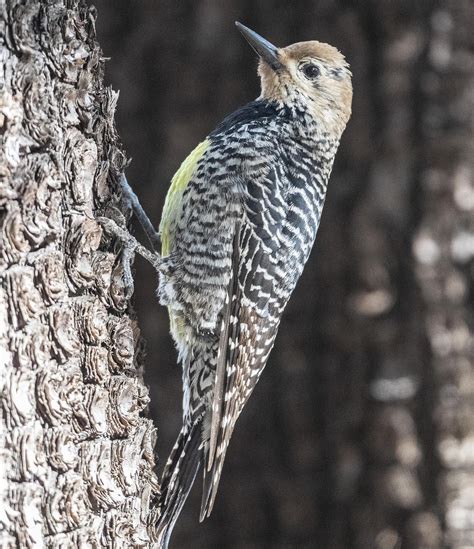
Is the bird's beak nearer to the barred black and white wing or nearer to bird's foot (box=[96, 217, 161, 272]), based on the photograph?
the barred black and white wing

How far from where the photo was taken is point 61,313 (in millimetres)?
2277

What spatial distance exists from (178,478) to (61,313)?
116 centimetres

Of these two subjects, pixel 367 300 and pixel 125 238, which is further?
pixel 367 300

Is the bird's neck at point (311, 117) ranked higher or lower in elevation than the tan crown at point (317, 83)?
lower

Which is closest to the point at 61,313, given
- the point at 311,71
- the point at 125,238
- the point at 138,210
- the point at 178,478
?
the point at 125,238

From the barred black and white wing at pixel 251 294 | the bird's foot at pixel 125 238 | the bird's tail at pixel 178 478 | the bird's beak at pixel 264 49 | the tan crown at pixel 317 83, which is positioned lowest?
the bird's tail at pixel 178 478

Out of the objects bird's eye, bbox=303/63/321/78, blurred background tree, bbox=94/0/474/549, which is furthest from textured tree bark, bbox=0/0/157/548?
blurred background tree, bbox=94/0/474/549

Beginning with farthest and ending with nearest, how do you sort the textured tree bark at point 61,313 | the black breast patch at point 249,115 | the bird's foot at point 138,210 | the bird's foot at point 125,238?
1. the black breast patch at point 249,115
2. the bird's foot at point 138,210
3. the bird's foot at point 125,238
4. the textured tree bark at point 61,313

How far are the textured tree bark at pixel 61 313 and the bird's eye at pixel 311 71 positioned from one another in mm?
1654

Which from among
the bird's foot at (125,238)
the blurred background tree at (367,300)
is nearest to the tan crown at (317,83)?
the blurred background tree at (367,300)

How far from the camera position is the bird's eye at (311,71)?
4.07m

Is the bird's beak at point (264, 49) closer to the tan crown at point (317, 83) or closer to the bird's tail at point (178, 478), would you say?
the tan crown at point (317, 83)

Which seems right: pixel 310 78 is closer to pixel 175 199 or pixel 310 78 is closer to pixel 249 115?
pixel 249 115

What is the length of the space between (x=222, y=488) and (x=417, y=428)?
3.32 ft
